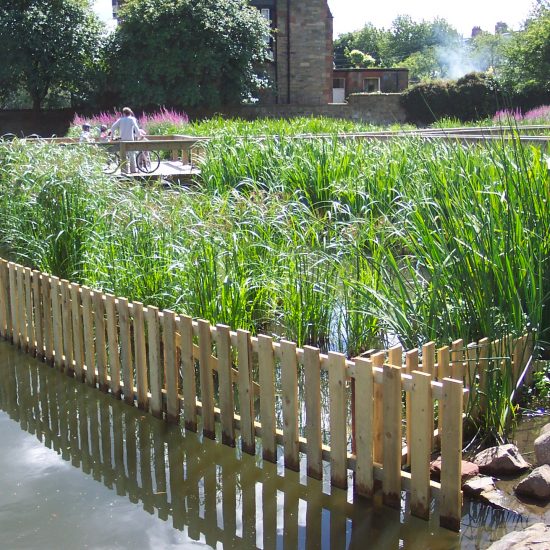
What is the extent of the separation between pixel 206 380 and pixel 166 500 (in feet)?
2.63

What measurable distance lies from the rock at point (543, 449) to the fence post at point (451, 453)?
67 cm

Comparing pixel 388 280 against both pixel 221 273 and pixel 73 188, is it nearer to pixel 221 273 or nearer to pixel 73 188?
pixel 221 273

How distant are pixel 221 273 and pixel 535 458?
9.41ft

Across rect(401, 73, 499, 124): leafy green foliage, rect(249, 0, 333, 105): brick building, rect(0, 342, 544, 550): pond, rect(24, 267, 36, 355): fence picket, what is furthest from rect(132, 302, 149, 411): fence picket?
Answer: rect(249, 0, 333, 105): brick building

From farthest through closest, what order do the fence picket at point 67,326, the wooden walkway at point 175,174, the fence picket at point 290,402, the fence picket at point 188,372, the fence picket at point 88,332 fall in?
the wooden walkway at point 175,174
the fence picket at point 67,326
the fence picket at point 88,332
the fence picket at point 188,372
the fence picket at point 290,402

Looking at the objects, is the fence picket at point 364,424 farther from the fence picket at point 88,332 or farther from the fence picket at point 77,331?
the fence picket at point 77,331

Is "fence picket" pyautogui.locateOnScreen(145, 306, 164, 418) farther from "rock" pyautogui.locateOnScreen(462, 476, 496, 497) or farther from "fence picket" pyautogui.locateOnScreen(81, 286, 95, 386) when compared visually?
"rock" pyautogui.locateOnScreen(462, 476, 496, 497)

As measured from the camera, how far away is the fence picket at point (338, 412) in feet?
13.7

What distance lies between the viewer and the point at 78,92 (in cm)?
3462

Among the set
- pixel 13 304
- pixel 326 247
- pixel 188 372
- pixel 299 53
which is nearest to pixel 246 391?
pixel 188 372

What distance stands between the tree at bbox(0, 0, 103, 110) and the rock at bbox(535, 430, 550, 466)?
31843 millimetres

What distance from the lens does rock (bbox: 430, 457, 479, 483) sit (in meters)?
4.24

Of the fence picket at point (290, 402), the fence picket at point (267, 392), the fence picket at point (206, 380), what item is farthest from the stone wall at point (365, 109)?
the fence picket at point (290, 402)

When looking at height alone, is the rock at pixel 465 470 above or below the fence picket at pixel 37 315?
below
